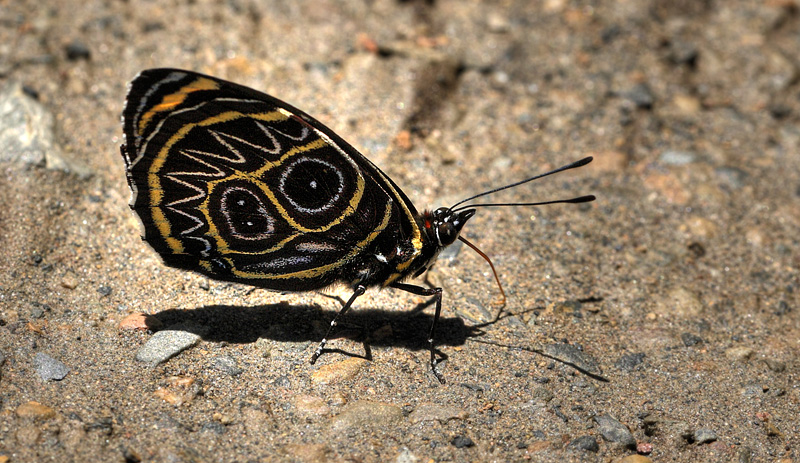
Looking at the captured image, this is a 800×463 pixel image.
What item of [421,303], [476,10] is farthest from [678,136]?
[421,303]

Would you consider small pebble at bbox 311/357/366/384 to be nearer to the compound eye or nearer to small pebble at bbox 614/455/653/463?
the compound eye

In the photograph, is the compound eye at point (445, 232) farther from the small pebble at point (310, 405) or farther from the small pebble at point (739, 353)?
the small pebble at point (739, 353)

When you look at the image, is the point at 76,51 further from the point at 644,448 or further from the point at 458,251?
the point at 644,448

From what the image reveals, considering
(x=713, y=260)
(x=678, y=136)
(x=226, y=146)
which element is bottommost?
(x=713, y=260)

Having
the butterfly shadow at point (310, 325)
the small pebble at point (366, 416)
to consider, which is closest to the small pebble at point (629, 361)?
the butterfly shadow at point (310, 325)

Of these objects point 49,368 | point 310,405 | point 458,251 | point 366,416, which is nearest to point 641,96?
point 458,251

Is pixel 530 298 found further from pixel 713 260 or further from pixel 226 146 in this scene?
pixel 226 146
